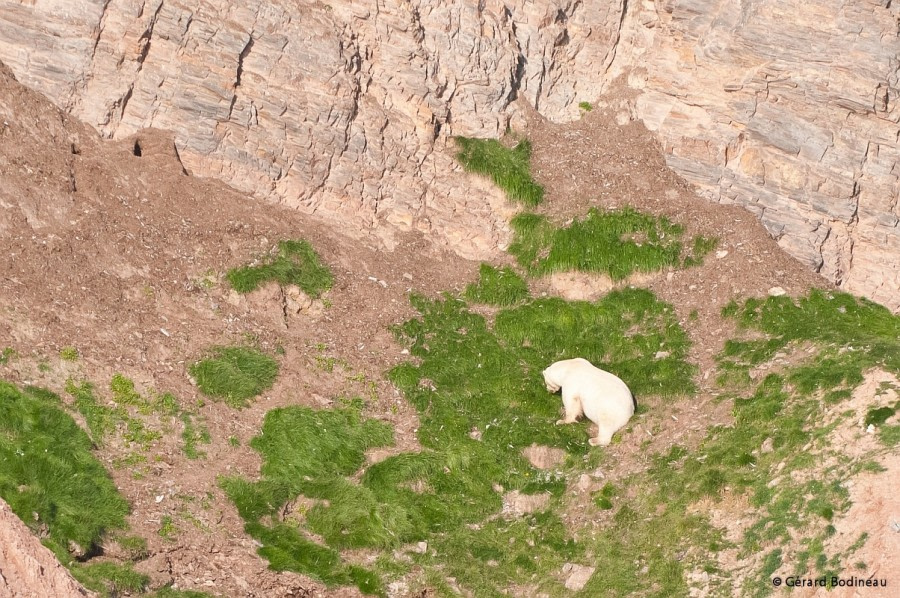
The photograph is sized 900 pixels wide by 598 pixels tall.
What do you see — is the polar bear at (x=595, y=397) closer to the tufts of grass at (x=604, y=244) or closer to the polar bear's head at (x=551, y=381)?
the polar bear's head at (x=551, y=381)

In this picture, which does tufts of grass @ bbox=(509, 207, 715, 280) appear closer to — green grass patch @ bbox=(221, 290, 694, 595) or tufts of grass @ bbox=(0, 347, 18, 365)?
green grass patch @ bbox=(221, 290, 694, 595)

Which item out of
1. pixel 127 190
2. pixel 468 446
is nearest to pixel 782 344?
pixel 468 446

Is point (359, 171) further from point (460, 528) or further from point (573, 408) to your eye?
point (460, 528)

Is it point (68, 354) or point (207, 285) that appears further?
point (207, 285)

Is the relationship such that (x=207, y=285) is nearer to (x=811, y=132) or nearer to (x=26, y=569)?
(x=26, y=569)

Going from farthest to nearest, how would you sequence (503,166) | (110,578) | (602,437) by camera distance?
(503,166) → (602,437) → (110,578)

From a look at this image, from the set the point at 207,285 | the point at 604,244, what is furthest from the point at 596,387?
the point at 207,285
